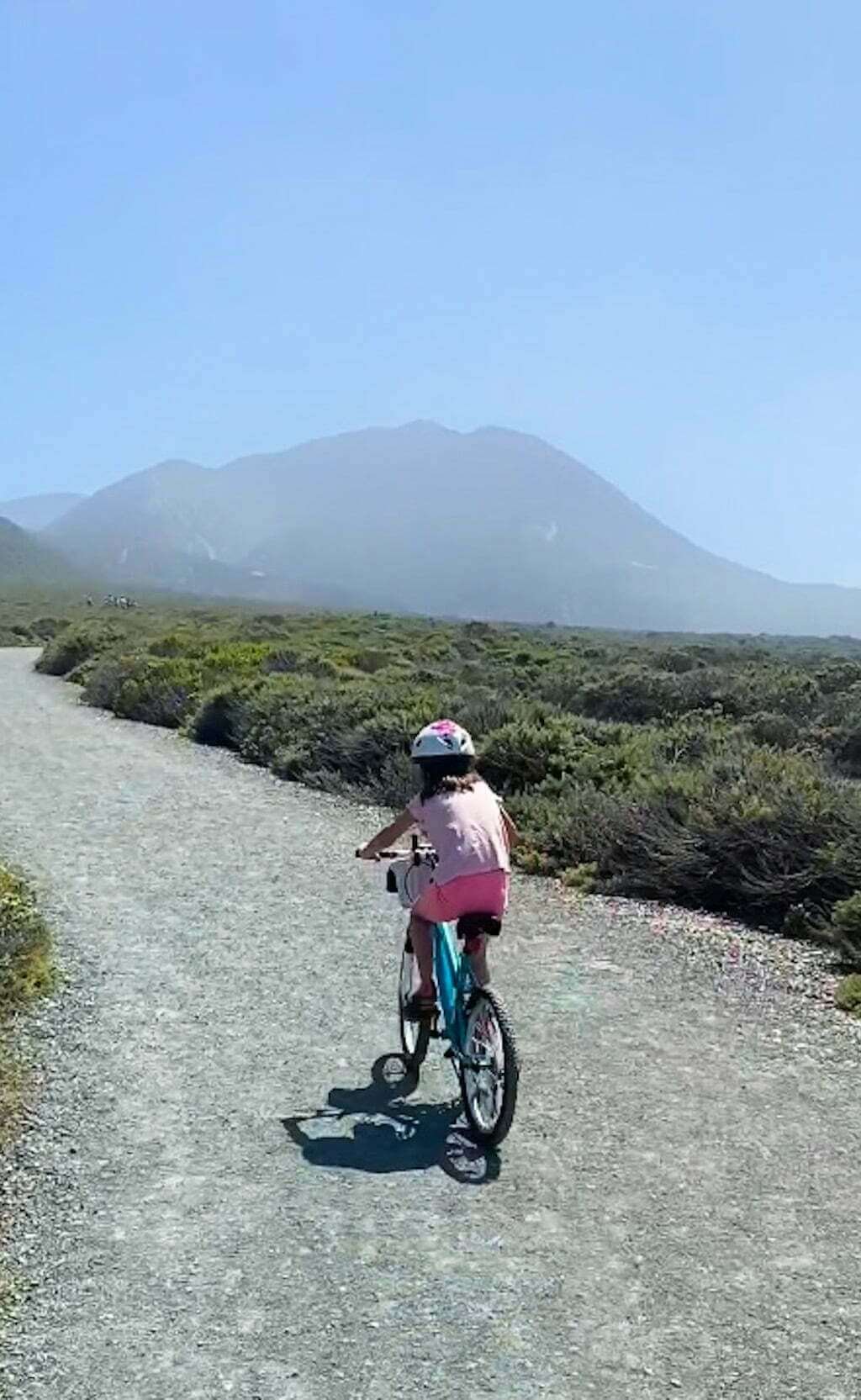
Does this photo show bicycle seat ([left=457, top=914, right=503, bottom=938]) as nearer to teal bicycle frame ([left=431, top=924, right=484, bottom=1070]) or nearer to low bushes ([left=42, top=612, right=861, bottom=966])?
teal bicycle frame ([left=431, top=924, right=484, bottom=1070])

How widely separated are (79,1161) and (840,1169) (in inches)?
118

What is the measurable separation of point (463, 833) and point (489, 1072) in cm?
98

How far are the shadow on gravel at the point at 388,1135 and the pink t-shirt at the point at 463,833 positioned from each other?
103 centimetres

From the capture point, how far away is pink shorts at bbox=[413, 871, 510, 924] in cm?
566

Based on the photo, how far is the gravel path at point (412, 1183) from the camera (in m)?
3.90

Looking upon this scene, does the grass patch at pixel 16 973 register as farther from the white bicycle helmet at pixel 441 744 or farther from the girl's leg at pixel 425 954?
the white bicycle helmet at pixel 441 744

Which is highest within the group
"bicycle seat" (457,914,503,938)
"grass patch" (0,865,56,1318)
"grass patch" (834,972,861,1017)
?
"bicycle seat" (457,914,503,938)

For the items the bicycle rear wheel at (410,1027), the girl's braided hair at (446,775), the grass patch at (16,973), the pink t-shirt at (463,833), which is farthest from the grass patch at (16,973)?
the girl's braided hair at (446,775)

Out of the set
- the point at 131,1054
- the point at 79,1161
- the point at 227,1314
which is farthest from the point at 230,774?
the point at 227,1314

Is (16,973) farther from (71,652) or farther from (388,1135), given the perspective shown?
(71,652)

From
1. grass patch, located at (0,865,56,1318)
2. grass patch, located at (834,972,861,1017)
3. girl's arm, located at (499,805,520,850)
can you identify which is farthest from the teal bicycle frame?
grass patch, located at (834,972,861,1017)

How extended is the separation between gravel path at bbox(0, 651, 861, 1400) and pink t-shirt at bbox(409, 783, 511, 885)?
1.09 meters

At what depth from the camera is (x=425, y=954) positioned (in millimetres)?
6000

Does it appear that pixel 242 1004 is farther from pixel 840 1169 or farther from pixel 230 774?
pixel 230 774
